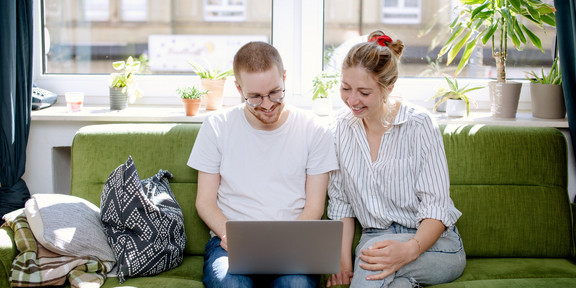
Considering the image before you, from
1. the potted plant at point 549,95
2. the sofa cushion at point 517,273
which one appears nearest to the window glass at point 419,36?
the potted plant at point 549,95

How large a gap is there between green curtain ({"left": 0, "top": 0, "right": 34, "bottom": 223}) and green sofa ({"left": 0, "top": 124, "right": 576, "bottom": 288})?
0.38 metres

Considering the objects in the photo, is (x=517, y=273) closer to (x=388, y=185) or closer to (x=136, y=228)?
(x=388, y=185)

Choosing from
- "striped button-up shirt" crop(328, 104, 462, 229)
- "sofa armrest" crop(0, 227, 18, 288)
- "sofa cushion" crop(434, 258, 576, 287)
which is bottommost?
"sofa cushion" crop(434, 258, 576, 287)

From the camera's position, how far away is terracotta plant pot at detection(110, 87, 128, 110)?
103 inches

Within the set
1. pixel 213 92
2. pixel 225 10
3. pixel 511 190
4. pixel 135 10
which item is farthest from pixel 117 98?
pixel 511 190

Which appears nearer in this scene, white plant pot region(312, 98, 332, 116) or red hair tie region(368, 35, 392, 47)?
red hair tie region(368, 35, 392, 47)

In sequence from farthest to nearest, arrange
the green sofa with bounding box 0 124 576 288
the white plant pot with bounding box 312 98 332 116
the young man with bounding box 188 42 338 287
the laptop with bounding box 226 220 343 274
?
the white plant pot with bounding box 312 98 332 116, the green sofa with bounding box 0 124 576 288, the young man with bounding box 188 42 338 287, the laptop with bounding box 226 220 343 274

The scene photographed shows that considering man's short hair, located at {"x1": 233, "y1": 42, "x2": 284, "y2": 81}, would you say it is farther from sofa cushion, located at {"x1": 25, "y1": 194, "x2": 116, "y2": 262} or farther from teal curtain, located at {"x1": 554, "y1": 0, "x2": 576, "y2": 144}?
teal curtain, located at {"x1": 554, "y1": 0, "x2": 576, "y2": 144}

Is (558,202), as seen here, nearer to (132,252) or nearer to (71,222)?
(132,252)

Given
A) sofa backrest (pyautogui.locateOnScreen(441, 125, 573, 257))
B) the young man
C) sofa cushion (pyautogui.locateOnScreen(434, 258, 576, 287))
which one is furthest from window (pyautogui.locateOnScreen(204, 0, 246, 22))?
sofa cushion (pyautogui.locateOnScreen(434, 258, 576, 287))

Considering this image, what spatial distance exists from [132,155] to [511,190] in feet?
4.98

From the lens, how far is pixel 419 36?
9.38ft

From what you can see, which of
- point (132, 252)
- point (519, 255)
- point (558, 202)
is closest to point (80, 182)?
point (132, 252)

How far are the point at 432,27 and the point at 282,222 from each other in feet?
5.59
